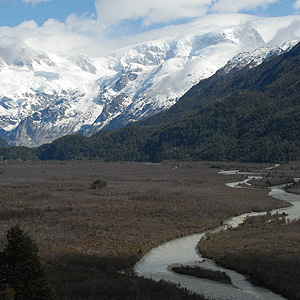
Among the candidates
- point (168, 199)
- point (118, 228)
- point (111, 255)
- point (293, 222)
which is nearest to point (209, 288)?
point (111, 255)

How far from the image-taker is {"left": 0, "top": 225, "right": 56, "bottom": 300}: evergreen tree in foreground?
75.5ft

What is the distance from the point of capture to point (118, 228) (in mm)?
53969

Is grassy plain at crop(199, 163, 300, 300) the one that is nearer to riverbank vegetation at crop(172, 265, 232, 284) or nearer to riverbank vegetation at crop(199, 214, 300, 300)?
riverbank vegetation at crop(199, 214, 300, 300)

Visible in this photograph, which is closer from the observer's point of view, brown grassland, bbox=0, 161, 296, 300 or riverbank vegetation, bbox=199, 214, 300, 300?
brown grassland, bbox=0, 161, 296, 300

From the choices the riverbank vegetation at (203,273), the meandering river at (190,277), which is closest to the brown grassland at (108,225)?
the meandering river at (190,277)

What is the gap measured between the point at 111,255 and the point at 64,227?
556 inches

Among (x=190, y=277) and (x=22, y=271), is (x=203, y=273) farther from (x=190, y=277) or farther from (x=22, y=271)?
(x=22, y=271)

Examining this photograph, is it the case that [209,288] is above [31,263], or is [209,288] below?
below

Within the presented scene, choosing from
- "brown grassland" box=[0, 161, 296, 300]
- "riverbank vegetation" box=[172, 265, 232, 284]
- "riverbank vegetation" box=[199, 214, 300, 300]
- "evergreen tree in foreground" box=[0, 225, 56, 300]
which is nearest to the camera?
"evergreen tree in foreground" box=[0, 225, 56, 300]

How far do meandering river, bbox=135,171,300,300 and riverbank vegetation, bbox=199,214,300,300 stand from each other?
80 centimetres

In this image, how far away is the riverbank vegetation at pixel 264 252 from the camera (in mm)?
33806

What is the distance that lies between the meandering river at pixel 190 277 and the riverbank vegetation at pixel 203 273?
0.51 m

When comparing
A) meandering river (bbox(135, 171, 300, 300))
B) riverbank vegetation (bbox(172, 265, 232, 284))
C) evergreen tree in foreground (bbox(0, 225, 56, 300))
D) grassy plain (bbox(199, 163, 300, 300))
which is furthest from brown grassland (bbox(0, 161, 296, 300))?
grassy plain (bbox(199, 163, 300, 300))

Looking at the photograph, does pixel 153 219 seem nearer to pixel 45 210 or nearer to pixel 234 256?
pixel 45 210
